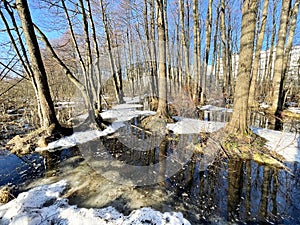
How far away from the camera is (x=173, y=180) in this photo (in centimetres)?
311

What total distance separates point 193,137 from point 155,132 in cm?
158

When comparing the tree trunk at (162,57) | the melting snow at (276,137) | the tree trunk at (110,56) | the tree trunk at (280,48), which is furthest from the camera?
the tree trunk at (110,56)

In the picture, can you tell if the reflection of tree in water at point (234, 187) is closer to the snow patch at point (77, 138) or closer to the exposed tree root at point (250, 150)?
the exposed tree root at point (250, 150)

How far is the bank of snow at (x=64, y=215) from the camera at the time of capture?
208 centimetres

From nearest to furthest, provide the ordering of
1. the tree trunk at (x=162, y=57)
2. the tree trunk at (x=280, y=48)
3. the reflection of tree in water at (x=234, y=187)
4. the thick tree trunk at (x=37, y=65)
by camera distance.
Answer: the reflection of tree in water at (x=234, y=187), the thick tree trunk at (x=37, y=65), the tree trunk at (x=162, y=57), the tree trunk at (x=280, y=48)

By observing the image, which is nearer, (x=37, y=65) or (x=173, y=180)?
(x=173, y=180)

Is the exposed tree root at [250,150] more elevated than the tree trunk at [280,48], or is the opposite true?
the tree trunk at [280,48]

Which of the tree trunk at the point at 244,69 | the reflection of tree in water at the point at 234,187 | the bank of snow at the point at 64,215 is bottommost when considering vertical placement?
the reflection of tree in water at the point at 234,187

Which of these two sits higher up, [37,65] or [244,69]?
[37,65]

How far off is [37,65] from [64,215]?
4.97 meters

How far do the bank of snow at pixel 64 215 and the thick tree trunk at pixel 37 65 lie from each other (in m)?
3.45

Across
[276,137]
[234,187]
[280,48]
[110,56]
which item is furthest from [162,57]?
[110,56]

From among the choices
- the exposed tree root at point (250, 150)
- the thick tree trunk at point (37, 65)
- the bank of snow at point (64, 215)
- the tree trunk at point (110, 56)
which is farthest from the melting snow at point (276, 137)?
the tree trunk at point (110, 56)

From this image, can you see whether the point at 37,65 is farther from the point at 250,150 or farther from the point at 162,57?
the point at 250,150
